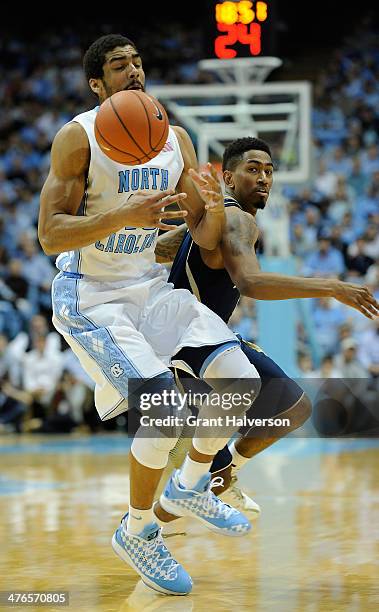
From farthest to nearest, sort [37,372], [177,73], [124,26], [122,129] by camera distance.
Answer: [124,26] → [177,73] → [37,372] → [122,129]

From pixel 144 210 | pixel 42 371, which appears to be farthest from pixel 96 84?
pixel 42 371

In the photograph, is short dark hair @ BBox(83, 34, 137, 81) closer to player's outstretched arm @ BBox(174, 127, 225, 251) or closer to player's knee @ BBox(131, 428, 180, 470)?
player's outstretched arm @ BBox(174, 127, 225, 251)

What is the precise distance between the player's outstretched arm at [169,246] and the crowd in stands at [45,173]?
6.20 m

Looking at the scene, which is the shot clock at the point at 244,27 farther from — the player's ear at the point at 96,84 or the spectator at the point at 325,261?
the player's ear at the point at 96,84

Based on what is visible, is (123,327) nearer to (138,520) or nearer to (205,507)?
(138,520)

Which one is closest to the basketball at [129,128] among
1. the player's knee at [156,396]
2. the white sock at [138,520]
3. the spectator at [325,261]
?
the player's knee at [156,396]

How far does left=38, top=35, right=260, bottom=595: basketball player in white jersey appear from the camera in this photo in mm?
3947

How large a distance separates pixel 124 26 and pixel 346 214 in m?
8.95

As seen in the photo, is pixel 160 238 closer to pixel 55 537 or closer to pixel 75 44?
pixel 55 537

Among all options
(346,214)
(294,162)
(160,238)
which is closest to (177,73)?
(346,214)

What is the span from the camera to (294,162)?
37.3 ft

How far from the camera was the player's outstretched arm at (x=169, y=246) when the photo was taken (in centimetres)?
505

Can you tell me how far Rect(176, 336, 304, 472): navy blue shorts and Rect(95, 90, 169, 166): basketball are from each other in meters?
1.44

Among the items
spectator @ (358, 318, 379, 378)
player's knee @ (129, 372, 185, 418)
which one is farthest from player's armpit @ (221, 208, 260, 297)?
spectator @ (358, 318, 379, 378)
